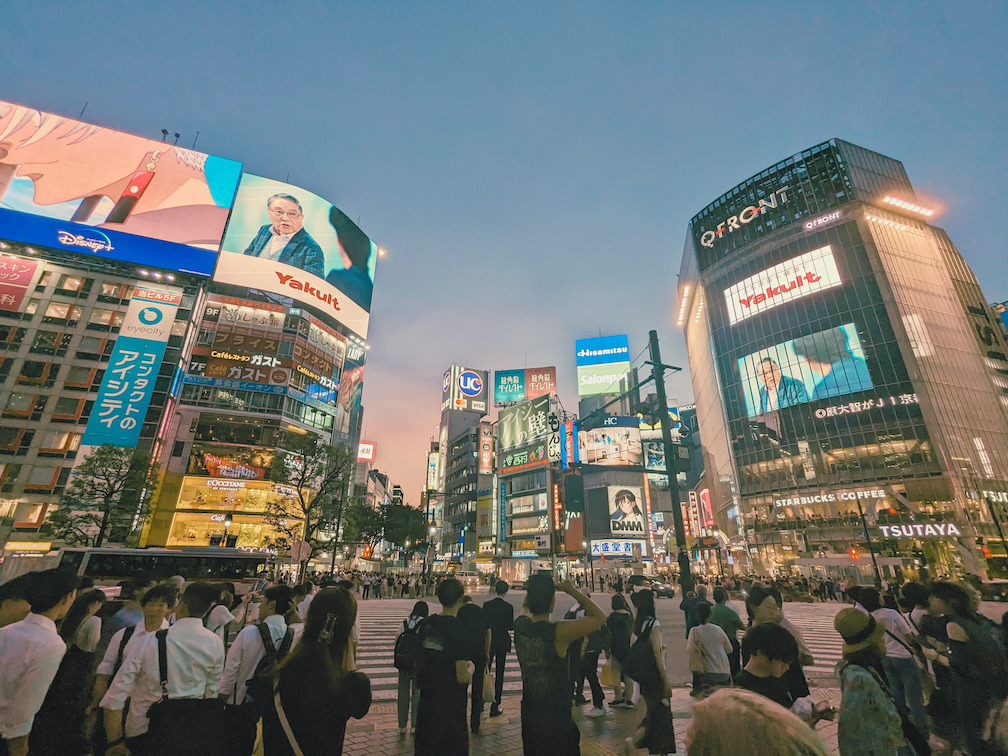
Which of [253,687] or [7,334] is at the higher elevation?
[7,334]

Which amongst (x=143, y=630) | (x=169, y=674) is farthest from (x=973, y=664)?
(x=143, y=630)

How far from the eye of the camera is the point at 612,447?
7006 centimetres

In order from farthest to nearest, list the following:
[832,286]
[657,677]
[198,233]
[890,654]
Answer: [832,286], [198,233], [890,654], [657,677]

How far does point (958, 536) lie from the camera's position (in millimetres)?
41625

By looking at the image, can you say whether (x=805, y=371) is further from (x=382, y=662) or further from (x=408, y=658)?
(x=408, y=658)

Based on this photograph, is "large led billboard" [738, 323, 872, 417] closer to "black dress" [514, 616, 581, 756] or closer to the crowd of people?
the crowd of people

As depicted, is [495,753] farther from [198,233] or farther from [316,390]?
[198,233]

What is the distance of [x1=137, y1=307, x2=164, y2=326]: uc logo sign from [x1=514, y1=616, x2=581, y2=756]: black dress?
53.0 meters

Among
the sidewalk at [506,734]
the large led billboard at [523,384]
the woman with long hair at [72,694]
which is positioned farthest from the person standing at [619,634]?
the large led billboard at [523,384]

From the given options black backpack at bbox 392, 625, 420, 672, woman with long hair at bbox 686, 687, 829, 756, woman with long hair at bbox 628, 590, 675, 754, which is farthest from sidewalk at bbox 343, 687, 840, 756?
woman with long hair at bbox 686, 687, 829, 756

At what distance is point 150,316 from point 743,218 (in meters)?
76.0

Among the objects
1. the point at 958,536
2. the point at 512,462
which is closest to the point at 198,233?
the point at 512,462

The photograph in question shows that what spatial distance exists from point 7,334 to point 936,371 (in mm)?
93258

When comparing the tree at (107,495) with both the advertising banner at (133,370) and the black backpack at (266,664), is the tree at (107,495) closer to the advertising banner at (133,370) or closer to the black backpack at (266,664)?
the advertising banner at (133,370)
